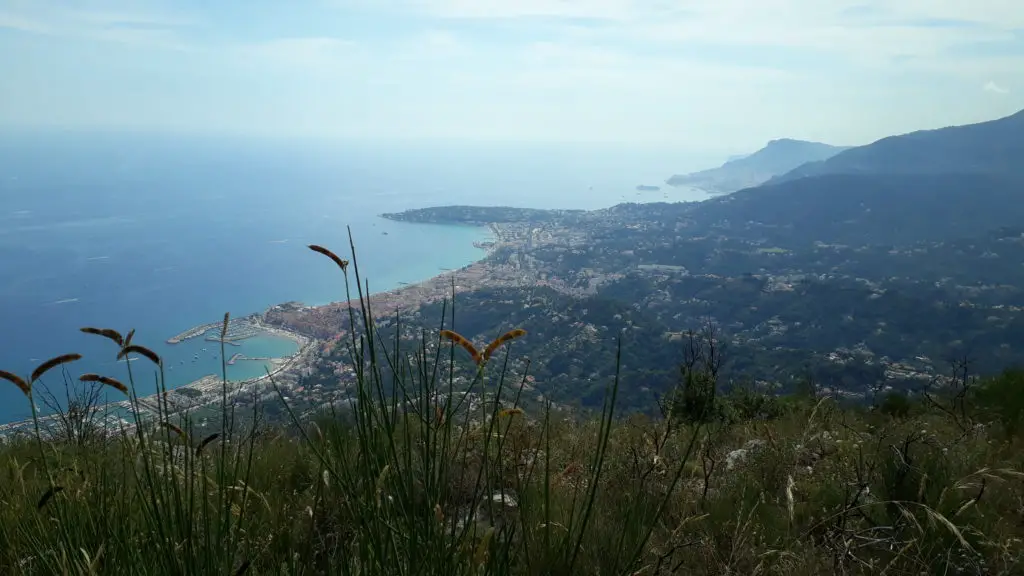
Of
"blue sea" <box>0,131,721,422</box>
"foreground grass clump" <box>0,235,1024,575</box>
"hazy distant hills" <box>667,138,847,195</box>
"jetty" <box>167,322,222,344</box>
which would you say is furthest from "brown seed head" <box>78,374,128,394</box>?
"hazy distant hills" <box>667,138,847,195</box>

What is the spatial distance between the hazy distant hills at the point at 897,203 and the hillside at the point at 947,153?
241mm

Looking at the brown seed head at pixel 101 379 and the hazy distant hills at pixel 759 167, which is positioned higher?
the hazy distant hills at pixel 759 167

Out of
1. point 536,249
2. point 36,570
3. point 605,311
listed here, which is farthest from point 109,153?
point 36,570

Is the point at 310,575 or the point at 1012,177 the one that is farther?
the point at 1012,177

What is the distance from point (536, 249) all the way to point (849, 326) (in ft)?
93.4

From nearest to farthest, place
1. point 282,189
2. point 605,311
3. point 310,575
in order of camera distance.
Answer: point 310,575
point 605,311
point 282,189

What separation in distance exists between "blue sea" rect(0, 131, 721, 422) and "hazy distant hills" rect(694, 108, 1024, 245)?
1299 inches

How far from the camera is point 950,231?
61.0m

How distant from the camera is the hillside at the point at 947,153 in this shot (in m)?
82.2

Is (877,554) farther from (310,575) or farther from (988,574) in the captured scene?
(310,575)

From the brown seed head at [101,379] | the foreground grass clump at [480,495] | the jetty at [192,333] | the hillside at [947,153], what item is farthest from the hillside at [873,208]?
the brown seed head at [101,379]

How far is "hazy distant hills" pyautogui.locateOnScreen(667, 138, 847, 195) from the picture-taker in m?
132

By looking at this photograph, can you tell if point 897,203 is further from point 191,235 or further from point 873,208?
point 191,235

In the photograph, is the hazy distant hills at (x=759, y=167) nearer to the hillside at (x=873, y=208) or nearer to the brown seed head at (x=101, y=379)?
the hillside at (x=873, y=208)
